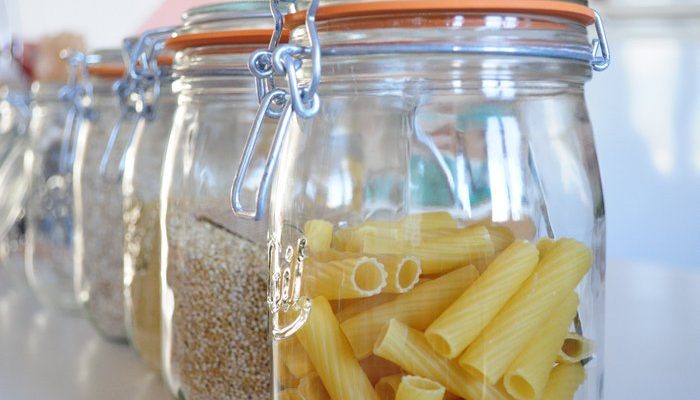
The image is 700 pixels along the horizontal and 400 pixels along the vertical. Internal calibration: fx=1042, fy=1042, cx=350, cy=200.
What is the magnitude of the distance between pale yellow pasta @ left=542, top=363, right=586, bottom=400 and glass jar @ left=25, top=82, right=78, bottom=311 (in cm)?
54

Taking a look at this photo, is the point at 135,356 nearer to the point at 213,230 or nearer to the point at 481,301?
the point at 213,230

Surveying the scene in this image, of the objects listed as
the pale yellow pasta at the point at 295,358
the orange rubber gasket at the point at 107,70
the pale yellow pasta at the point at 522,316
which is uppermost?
the orange rubber gasket at the point at 107,70

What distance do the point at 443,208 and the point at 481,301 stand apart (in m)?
0.04

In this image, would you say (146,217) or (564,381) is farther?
(146,217)

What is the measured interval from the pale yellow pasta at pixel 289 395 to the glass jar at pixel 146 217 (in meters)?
0.24

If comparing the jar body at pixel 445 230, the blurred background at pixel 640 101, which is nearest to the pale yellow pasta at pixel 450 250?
the jar body at pixel 445 230

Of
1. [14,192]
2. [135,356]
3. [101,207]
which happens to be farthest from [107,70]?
[14,192]

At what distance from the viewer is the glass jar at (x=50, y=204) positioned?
859 mm

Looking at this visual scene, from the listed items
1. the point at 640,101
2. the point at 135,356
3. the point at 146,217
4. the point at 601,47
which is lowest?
the point at 640,101

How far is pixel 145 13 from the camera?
2424 mm

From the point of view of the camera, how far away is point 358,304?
1.17 feet

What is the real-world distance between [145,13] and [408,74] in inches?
84.7

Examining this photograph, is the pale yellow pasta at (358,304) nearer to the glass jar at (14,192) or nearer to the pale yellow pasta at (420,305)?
the pale yellow pasta at (420,305)

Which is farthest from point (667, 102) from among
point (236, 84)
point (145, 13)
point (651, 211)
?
point (236, 84)
